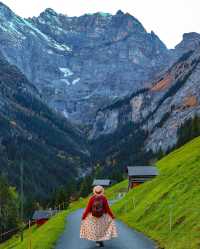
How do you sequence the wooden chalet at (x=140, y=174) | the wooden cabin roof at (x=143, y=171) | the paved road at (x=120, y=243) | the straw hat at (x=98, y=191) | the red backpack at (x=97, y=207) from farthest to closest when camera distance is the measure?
1. the wooden chalet at (x=140, y=174)
2. the wooden cabin roof at (x=143, y=171)
3. the paved road at (x=120, y=243)
4. the red backpack at (x=97, y=207)
5. the straw hat at (x=98, y=191)

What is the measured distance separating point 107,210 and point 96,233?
Result: 1170mm

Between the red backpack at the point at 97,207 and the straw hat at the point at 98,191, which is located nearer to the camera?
the straw hat at the point at 98,191

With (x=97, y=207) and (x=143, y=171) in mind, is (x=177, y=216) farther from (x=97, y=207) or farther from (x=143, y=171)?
(x=143, y=171)

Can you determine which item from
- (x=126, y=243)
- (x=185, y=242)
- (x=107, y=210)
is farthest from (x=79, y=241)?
(x=185, y=242)

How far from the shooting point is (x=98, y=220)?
83.1ft

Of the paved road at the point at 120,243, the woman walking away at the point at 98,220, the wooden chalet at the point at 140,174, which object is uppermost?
the wooden chalet at the point at 140,174

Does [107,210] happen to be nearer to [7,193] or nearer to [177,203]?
[177,203]

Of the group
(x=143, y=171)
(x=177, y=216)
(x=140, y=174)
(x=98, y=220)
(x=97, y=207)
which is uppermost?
(x=143, y=171)

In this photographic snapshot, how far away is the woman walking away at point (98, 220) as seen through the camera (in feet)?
82.8

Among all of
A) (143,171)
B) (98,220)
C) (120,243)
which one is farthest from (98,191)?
(143,171)

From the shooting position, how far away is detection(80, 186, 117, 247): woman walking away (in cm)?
2525

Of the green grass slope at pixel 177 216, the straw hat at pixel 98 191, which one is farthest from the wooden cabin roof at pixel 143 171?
the straw hat at pixel 98 191

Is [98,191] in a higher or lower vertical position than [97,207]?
higher

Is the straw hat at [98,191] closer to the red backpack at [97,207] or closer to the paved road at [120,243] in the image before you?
the red backpack at [97,207]
